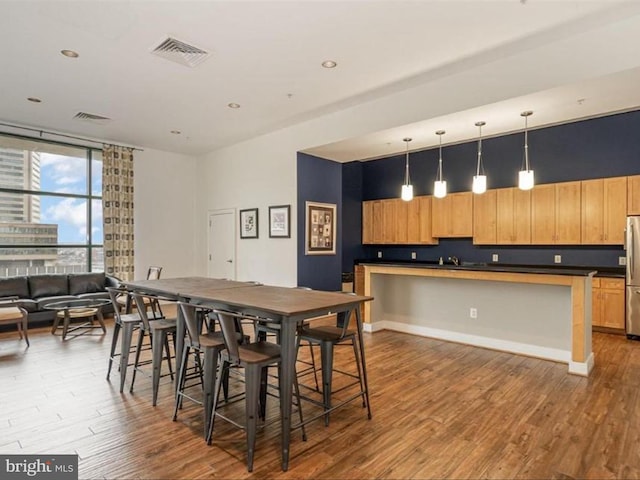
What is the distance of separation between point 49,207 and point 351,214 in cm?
573

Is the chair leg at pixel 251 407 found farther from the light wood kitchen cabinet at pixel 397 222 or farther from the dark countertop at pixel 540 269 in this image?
the light wood kitchen cabinet at pixel 397 222

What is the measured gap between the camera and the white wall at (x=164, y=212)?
296 inches

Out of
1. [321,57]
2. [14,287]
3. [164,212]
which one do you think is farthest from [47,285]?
[321,57]

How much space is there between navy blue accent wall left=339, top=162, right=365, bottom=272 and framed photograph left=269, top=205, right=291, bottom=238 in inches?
79.6

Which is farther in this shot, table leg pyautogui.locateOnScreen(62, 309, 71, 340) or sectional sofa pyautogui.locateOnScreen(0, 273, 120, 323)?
sectional sofa pyautogui.locateOnScreen(0, 273, 120, 323)

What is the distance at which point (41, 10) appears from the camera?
3047 millimetres

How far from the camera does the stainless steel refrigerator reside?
5.09 metres

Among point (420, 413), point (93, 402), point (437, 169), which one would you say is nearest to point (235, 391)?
point (93, 402)

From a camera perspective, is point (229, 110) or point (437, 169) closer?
point (229, 110)

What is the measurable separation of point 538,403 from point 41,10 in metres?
5.19

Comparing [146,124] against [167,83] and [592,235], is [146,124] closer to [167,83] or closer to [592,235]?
[167,83]

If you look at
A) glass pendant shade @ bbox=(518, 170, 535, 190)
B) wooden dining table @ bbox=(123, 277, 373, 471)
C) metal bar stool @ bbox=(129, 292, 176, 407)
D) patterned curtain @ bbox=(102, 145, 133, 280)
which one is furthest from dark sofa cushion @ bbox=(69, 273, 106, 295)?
glass pendant shade @ bbox=(518, 170, 535, 190)

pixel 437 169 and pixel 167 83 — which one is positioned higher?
pixel 167 83

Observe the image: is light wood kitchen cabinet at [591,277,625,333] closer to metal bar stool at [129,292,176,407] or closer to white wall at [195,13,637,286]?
white wall at [195,13,637,286]
